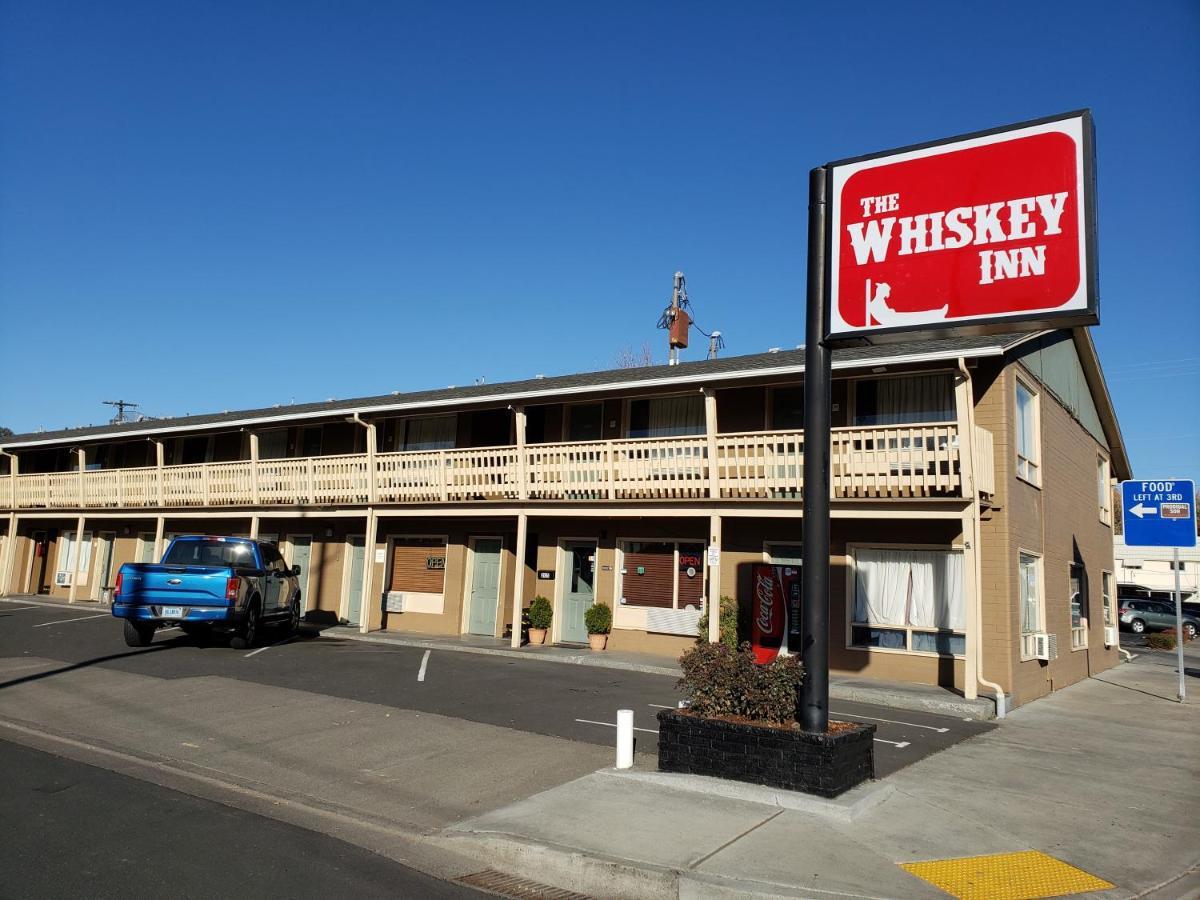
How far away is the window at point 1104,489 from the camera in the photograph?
910 inches

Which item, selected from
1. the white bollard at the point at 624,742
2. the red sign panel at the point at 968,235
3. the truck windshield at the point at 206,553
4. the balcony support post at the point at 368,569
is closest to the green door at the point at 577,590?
the balcony support post at the point at 368,569

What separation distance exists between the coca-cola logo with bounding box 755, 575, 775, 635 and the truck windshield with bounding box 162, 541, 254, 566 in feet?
31.3

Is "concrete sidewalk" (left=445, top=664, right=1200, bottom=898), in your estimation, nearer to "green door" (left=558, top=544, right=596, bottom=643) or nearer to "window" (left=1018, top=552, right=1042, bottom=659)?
"window" (left=1018, top=552, right=1042, bottom=659)

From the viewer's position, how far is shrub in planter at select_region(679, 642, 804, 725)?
7848 mm

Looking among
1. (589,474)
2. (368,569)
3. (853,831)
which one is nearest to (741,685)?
(853,831)

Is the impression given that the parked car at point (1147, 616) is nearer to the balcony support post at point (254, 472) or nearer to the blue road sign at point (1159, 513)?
the blue road sign at point (1159, 513)

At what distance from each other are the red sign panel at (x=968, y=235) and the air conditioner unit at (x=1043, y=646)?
9.26 metres

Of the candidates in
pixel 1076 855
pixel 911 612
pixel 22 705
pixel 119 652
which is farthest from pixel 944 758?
pixel 119 652

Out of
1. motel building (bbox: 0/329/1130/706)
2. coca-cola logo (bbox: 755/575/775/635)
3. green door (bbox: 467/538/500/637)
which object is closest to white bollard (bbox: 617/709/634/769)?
motel building (bbox: 0/329/1130/706)

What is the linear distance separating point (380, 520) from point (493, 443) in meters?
3.66

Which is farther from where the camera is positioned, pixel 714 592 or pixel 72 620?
pixel 72 620

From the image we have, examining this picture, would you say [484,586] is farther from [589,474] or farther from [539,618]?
[589,474]

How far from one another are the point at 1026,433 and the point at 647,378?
7.13m

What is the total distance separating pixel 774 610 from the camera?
16328 millimetres
